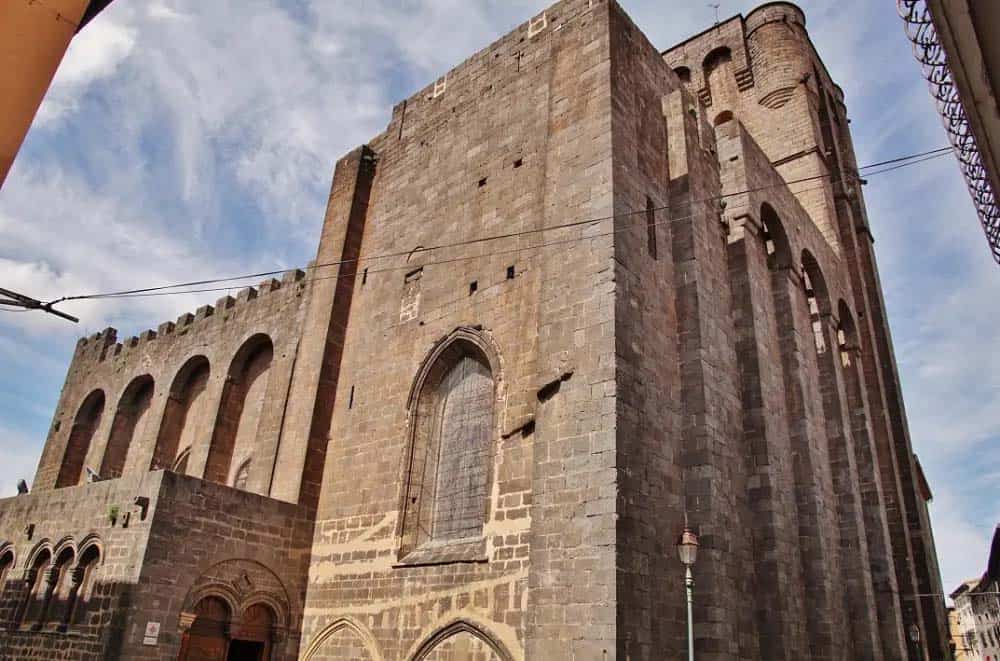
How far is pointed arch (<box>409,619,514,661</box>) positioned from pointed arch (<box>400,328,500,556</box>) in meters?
1.23

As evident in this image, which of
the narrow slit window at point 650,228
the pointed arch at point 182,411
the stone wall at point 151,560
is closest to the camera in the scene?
the stone wall at point 151,560

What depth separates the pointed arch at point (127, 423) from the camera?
63.4 ft

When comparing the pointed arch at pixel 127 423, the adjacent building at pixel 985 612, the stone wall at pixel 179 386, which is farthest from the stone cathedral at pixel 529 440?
the adjacent building at pixel 985 612

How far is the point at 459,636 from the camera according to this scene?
353 inches

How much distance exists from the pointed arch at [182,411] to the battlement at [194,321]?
113 cm

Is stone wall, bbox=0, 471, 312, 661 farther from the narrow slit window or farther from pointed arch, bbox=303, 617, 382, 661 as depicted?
the narrow slit window

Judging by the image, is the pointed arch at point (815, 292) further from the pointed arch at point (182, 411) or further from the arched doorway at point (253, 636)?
the pointed arch at point (182, 411)

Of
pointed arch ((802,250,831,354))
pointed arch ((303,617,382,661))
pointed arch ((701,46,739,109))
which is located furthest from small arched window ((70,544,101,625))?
Answer: pointed arch ((701,46,739,109))

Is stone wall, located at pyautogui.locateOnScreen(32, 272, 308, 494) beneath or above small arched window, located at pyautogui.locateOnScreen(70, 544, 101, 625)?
above

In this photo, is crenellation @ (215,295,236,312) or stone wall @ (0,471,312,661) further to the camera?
crenellation @ (215,295,236,312)

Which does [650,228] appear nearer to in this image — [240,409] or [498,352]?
[498,352]

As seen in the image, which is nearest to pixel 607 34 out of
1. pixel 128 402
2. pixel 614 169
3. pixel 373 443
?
pixel 614 169

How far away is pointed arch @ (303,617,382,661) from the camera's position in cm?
1000

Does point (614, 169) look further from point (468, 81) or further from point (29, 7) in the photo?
point (29, 7)
